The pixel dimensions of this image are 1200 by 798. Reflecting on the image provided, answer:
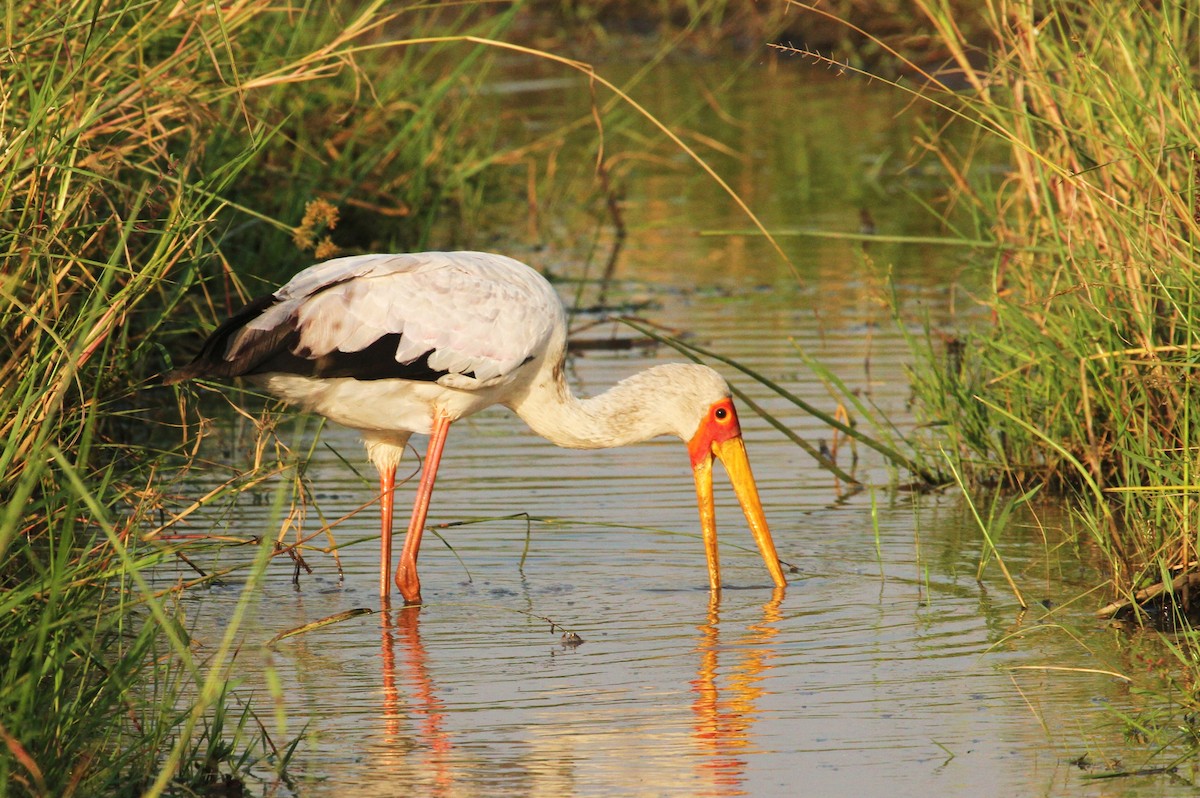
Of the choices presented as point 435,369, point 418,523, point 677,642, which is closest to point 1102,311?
point 677,642

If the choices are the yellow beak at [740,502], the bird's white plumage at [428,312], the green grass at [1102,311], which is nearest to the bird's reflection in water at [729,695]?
the yellow beak at [740,502]

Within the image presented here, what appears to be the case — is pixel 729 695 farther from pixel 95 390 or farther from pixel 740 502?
pixel 95 390

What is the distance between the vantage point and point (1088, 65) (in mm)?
5883

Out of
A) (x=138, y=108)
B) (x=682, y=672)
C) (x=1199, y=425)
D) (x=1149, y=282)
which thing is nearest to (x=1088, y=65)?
(x=1149, y=282)

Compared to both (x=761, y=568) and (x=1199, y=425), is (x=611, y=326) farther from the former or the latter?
(x=1199, y=425)

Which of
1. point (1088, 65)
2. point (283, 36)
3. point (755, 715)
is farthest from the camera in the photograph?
point (283, 36)

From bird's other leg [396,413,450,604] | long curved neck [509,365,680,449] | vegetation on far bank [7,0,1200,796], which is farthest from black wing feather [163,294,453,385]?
long curved neck [509,365,680,449]

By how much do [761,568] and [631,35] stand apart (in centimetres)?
1868

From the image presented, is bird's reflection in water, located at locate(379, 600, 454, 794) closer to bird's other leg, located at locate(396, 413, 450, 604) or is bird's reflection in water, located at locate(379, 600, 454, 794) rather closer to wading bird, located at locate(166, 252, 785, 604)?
bird's other leg, located at locate(396, 413, 450, 604)

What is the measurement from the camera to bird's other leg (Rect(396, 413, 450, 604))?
246 inches

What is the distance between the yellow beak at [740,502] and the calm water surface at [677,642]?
0.32ft

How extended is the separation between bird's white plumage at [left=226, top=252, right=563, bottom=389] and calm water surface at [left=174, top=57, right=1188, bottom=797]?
1.76 feet

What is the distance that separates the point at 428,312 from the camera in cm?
642

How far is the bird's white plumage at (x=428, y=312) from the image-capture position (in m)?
6.26
